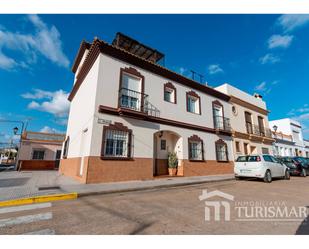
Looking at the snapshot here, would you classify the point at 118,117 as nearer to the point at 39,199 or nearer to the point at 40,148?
the point at 39,199

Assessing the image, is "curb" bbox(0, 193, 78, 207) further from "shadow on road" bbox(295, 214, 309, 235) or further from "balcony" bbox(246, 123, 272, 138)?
"balcony" bbox(246, 123, 272, 138)

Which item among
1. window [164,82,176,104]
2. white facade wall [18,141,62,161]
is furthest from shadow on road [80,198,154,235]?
white facade wall [18,141,62,161]

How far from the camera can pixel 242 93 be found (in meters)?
19.1

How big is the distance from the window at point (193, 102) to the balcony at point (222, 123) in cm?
241

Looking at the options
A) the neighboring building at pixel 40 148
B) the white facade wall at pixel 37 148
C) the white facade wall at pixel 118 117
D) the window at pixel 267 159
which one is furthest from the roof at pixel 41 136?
the window at pixel 267 159

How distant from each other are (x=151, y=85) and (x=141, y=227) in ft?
30.6

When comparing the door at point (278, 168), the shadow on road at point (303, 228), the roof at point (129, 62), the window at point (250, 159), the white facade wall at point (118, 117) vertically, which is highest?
the roof at point (129, 62)

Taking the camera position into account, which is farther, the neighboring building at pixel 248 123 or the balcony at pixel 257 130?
the balcony at pixel 257 130

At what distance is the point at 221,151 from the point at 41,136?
78.4ft

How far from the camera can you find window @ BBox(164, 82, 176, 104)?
1227 cm

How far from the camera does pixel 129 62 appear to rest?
10.6 metres

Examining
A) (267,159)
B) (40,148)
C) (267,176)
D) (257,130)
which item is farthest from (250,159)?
(40,148)

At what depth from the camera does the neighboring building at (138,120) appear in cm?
881

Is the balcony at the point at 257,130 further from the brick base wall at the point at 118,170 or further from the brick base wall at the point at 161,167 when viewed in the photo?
the brick base wall at the point at 118,170
